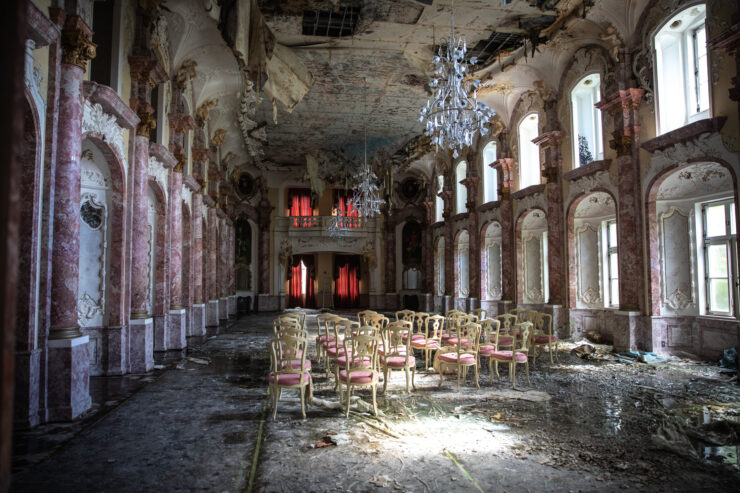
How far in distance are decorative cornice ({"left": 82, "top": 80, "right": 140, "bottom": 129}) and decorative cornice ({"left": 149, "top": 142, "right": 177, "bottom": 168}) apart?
4.39ft

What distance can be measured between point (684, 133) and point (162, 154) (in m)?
10.2

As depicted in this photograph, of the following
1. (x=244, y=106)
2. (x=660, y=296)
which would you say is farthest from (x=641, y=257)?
(x=244, y=106)

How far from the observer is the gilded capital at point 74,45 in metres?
5.41

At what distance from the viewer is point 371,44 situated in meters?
11.2

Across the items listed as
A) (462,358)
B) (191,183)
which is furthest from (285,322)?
(191,183)

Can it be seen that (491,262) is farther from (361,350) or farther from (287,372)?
(287,372)

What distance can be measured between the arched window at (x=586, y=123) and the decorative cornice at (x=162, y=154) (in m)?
9.80

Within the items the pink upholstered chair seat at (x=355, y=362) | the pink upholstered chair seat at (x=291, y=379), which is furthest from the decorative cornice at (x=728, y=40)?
the pink upholstered chair seat at (x=291, y=379)

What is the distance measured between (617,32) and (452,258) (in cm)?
1091

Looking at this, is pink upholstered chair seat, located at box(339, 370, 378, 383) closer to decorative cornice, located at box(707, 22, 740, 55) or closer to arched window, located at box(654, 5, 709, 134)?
decorative cornice, located at box(707, 22, 740, 55)

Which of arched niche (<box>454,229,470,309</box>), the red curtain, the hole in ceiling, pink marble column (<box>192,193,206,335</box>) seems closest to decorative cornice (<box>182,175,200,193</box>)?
pink marble column (<box>192,193,206,335</box>)

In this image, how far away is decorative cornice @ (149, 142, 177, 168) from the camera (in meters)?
9.26

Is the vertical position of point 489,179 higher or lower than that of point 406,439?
higher

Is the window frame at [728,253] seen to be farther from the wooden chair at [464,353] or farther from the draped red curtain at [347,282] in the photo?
the draped red curtain at [347,282]
